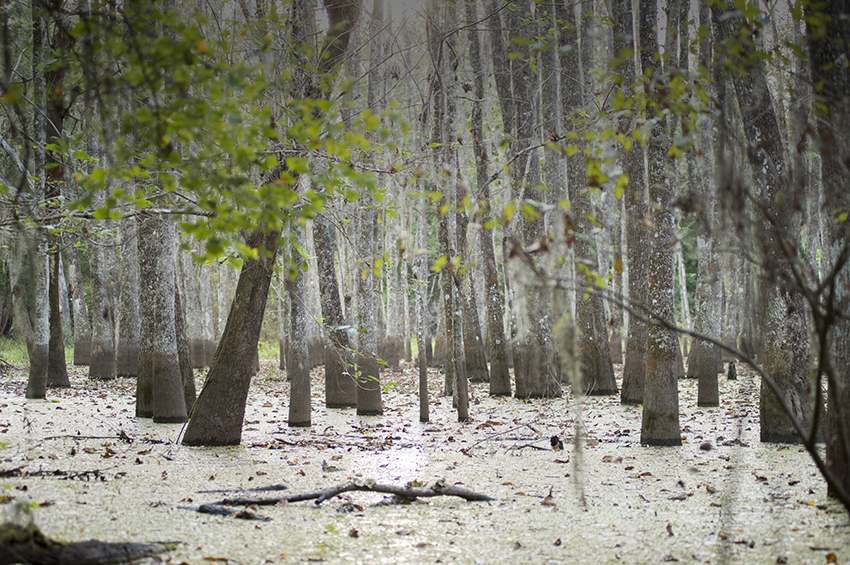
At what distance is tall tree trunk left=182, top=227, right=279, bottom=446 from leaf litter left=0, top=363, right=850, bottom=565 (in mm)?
300

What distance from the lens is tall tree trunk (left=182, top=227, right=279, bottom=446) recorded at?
24.5 ft

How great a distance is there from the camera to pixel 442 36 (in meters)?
9.23

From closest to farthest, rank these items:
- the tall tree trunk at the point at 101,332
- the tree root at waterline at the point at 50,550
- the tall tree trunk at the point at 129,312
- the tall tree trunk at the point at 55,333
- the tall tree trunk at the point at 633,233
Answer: the tree root at waterline at the point at 50,550, the tall tree trunk at the point at 633,233, the tall tree trunk at the point at 55,333, the tall tree trunk at the point at 129,312, the tall tree trunk at the point at 101,332

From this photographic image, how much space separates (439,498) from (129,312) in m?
11.9

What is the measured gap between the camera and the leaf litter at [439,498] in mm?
3961

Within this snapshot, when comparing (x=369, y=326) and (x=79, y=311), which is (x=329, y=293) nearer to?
(x=369, y=326)

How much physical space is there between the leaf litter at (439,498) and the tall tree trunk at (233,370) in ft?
0.99

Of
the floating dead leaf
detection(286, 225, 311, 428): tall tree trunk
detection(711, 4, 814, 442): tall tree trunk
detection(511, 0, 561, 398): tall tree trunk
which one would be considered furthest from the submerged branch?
detection(511, 0, 561, 398): tall tree trunk

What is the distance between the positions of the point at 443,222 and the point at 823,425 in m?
6.03

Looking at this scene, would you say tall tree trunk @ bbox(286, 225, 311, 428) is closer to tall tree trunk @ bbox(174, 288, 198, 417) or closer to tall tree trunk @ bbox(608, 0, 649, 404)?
tall tree trunk @ bbox(174, 288, 198, 417)

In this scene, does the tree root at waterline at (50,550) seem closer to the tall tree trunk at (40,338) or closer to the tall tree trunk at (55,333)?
the tall tree trunk at (40,338)

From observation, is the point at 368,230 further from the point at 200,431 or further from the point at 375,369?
the point at 200,431

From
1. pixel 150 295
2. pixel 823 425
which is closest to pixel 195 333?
pixel 150 295

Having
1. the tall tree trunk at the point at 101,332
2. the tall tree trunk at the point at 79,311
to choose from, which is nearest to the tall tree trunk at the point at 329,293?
the tall tree trunk at the point at 101,332
